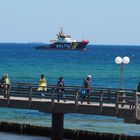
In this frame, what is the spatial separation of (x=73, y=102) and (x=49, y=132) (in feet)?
22.0

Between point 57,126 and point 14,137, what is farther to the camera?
point 14,137

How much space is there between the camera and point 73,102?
29.9 m

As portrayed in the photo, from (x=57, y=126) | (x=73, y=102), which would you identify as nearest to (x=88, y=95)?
(x=73, y=102)

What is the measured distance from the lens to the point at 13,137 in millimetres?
35344

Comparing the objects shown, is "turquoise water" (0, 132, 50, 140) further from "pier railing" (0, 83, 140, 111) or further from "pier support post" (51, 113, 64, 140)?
"pier support post" (51, 113, 64, 140)

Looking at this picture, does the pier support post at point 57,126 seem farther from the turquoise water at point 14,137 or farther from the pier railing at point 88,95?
the turquoise water at point 14,137

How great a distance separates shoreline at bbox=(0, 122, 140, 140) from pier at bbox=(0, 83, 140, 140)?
446 cm

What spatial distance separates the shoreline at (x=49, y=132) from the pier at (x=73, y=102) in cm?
446

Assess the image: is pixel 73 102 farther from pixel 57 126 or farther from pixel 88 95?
pixel 57 126

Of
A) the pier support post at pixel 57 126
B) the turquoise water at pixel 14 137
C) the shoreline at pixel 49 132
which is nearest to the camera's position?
the pier support post at pixel 57 126

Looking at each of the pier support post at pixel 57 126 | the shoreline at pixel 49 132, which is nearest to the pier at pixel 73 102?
the pier support post at pixel 57 126

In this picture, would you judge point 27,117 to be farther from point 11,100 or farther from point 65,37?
point 65,37

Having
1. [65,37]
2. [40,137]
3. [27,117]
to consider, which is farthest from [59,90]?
[65,37]

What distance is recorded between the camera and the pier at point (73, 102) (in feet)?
90.9
